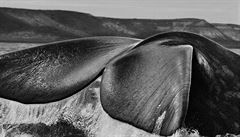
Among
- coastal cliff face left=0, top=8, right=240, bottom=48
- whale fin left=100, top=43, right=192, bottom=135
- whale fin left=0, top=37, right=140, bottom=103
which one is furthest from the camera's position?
coastal cliff face left=0, top=8, right=240, bottom=48

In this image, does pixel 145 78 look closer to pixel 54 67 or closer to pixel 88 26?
pixel 54 67

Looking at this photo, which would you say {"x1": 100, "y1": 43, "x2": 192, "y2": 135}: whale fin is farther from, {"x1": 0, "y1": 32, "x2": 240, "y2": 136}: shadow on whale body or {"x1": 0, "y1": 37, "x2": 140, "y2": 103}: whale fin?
{"x1": 0, "y1": 37, "x2": 140, "y2": 103}: whale fin

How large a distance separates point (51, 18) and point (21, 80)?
35.3 meters

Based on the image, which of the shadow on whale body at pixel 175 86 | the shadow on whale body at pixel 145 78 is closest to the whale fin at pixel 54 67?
the shadow on whale body at pixel 145 78

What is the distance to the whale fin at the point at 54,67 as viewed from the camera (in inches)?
172

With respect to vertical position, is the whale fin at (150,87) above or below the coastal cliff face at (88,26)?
above

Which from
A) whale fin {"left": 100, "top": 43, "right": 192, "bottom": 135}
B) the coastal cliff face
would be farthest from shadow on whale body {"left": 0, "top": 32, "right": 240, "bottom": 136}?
the coastal cliff face

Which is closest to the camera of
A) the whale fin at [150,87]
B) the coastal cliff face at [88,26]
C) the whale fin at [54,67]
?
the whale fin at [150,87]

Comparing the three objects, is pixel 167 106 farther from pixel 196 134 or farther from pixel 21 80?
pixel 21 80

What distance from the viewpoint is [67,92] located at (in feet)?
14.2

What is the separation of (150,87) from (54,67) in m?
1.02

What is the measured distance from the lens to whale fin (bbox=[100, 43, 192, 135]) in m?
3.74

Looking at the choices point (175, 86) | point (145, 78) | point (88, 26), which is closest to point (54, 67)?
point (145, 78)

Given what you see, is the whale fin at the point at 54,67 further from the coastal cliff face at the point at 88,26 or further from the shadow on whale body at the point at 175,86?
the coastal cliff face at the point at 88,26
